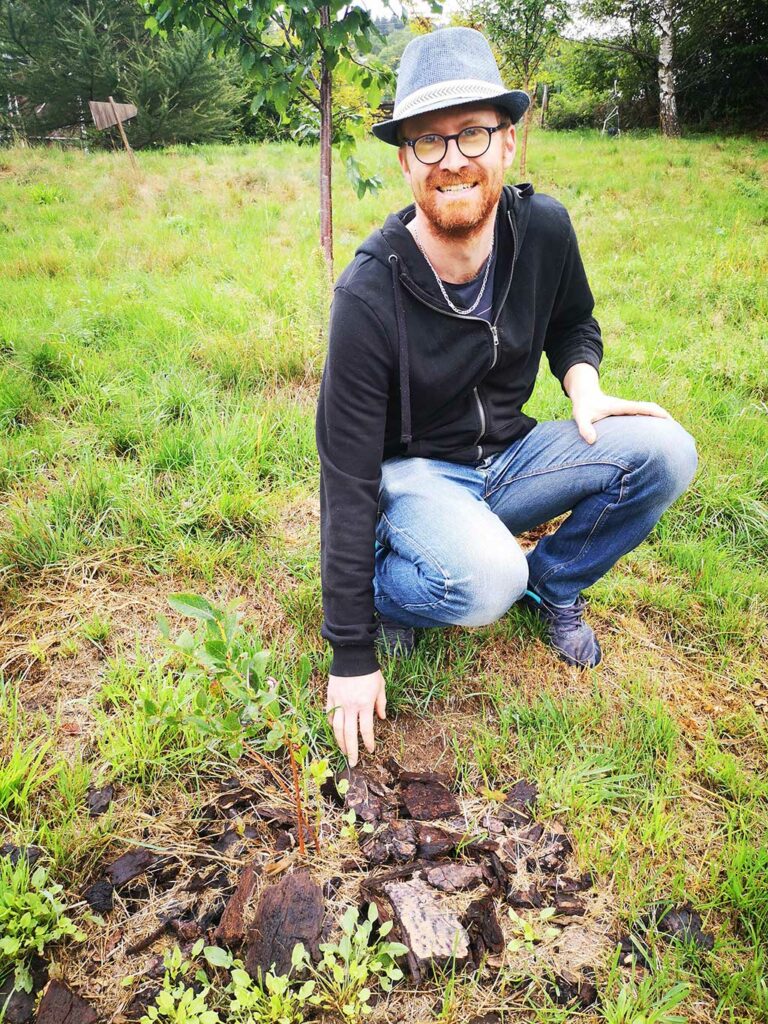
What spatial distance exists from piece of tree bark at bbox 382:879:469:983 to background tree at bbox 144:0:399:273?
334cm

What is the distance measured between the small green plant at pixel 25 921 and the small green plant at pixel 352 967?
57 centimetres

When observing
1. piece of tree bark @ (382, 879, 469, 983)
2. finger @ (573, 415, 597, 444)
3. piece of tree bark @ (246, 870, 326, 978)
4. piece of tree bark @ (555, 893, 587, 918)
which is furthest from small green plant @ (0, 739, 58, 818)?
finger @ (573, 415, 597, 444)

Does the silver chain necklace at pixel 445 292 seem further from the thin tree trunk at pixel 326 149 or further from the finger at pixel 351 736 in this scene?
the thin tree trunk at pixel 326 149

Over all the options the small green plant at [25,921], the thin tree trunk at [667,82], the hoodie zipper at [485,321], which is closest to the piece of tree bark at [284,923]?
the small green plant at [25,921]

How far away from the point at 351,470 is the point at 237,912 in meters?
1.21

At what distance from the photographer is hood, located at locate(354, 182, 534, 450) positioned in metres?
1.94

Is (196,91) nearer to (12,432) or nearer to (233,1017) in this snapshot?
(12,432)

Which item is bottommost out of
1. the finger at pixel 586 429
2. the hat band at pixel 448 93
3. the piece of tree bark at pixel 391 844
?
the piece of tree bark at pixel 391 844

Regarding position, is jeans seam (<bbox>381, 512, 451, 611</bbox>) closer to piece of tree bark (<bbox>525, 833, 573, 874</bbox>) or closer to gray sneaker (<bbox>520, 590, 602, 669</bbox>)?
gray sneaker (<bbox>520, 590, 602, 669</bbox>)

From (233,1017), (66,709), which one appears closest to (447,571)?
(233,1017)

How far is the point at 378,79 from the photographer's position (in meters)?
3.24

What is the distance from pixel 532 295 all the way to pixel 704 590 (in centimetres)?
142

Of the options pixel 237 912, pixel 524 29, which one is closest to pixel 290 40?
pixel 237 912

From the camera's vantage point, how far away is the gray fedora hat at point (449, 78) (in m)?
1.78
